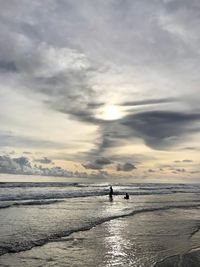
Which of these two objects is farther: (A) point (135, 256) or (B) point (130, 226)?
(B) point (130, 226)

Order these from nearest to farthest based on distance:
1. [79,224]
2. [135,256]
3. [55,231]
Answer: [135,256]
[55,231]
[79,224]

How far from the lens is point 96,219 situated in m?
26.0

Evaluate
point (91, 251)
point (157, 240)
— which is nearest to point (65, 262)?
point (91, 251)

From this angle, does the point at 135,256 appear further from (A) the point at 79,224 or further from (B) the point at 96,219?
(B) the point at 96,219

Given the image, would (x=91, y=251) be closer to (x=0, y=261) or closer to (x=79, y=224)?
(x=0, y=261)

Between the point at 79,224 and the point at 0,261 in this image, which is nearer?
the point at 0,261

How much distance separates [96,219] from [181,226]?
6.24 metres

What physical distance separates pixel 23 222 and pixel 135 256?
11264 millimetres


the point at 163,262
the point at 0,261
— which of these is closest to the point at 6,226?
the point at 0,261

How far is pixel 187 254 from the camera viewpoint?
14523 mm

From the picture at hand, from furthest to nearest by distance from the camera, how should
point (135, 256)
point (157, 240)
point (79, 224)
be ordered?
point (79, 224)
point (157, 240)
point (135, 256)

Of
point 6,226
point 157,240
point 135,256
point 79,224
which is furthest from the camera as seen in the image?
point 79,224

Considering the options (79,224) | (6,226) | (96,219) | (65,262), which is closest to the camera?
(65,262)

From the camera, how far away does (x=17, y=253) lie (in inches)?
578
